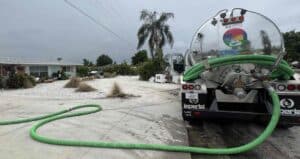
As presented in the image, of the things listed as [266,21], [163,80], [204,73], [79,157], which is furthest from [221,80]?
[163,80]

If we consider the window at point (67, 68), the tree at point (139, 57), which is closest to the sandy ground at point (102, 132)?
the window at point (67, 68)

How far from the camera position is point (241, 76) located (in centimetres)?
403

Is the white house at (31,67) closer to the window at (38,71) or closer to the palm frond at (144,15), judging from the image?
the window at (38,71)

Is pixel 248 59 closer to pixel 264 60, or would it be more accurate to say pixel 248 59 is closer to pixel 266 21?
pixel 264 60

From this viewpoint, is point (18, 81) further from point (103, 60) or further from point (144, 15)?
point (103, 60)

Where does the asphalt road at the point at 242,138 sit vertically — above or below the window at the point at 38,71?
below

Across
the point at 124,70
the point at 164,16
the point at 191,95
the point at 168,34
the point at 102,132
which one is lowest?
the point at 102,132

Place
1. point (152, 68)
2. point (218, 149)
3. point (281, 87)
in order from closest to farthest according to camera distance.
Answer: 1. point (218, 149)
2. point (281, 87)
3. point (152, 68)

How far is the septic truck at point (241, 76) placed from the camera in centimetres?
376

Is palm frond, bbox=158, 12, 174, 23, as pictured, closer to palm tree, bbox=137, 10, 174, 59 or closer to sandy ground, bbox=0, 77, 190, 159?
palm tree, bbox=137, 10, 174, 59

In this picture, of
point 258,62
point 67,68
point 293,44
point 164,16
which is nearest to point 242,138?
point 258,62

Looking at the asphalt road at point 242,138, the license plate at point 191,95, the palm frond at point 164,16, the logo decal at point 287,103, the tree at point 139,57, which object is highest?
the palm frond at point 164,16

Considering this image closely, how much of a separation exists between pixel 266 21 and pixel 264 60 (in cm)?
102

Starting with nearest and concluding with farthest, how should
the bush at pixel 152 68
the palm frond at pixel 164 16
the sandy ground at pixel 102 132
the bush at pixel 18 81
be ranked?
the sandy ground at pixel 102 132, the bush at pixel 18 81, the bush at pixel 152 68, the palm frond at pixel 164 16
